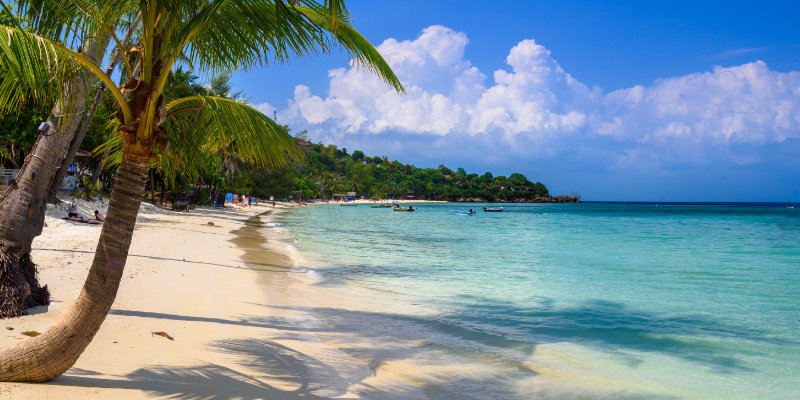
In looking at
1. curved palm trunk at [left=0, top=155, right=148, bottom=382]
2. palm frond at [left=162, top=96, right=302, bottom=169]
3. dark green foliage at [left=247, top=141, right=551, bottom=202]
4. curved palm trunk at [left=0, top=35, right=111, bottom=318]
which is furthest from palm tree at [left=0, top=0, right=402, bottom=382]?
dark green foliage at [left=247, top=141, right=551, bottom=202]

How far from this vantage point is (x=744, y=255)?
20750mm

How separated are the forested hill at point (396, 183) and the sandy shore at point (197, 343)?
90.8 m

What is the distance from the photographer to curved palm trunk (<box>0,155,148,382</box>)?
3188mm

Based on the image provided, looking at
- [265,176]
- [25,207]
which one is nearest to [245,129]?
[25,207]

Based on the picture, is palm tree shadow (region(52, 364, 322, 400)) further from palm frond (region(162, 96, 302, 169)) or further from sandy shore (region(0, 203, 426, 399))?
palm frond (region(162, 96, 302, 169))

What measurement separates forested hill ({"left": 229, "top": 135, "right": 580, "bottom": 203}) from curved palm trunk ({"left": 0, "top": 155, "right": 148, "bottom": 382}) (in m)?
95.7

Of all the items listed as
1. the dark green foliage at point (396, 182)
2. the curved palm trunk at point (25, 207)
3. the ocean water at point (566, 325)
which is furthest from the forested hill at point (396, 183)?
the curved palm trunk at point (25, 207)

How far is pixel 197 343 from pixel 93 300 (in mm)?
1788

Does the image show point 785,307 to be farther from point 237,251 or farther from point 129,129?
point 237,251

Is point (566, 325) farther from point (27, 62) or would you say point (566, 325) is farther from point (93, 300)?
point (27, 62)

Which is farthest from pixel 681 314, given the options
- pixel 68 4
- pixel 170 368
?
pixel 68 4

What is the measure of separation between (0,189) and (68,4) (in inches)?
798

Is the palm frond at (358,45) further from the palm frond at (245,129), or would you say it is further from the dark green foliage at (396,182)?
the dark green foliage at (396,182)

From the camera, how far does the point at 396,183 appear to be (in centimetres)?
15925
